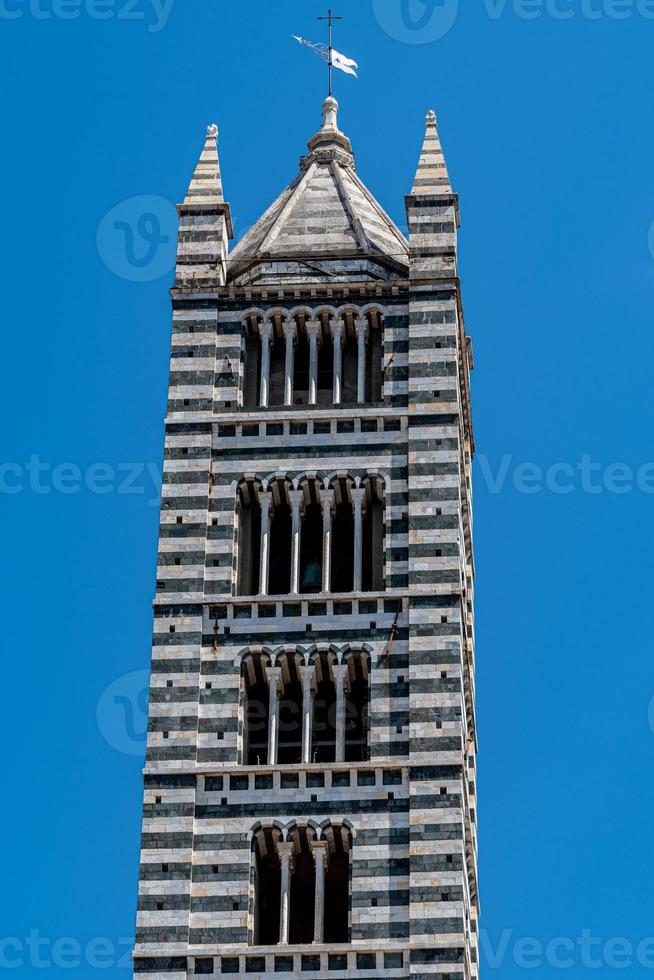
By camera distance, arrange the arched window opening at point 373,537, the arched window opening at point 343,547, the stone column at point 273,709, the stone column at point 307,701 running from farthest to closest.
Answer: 1. the arched window opening at point 343,547
2. the arched window opening at point 373,537
3. the stone column at point 307,701
4. the stone column at point 273,709

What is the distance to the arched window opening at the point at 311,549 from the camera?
46.8m

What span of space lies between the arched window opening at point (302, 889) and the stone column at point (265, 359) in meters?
8.11

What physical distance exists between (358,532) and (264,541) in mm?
1551

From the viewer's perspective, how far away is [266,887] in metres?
43.8

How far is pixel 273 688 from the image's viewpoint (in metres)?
44.6

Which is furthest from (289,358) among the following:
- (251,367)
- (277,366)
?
(251,367)

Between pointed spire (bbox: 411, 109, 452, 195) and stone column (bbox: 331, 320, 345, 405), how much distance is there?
3.10m

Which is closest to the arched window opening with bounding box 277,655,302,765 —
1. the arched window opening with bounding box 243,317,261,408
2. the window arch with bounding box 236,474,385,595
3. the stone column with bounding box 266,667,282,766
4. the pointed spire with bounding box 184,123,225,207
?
the stone column with bounding box 266,667,282,766

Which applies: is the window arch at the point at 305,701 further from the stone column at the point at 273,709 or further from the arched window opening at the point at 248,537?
the arched window opening at the point at 248,537

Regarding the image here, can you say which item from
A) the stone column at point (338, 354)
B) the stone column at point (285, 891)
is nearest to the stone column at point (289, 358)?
the stone column at point (338, 354)

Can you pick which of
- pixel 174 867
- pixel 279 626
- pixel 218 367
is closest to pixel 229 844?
pixel 174 867

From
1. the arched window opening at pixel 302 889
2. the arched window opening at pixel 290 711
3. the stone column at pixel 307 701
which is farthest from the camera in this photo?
the arched window opening at pixel 290 711

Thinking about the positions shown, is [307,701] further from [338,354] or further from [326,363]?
[326,363]

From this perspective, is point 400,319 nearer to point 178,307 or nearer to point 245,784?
point 178,307
